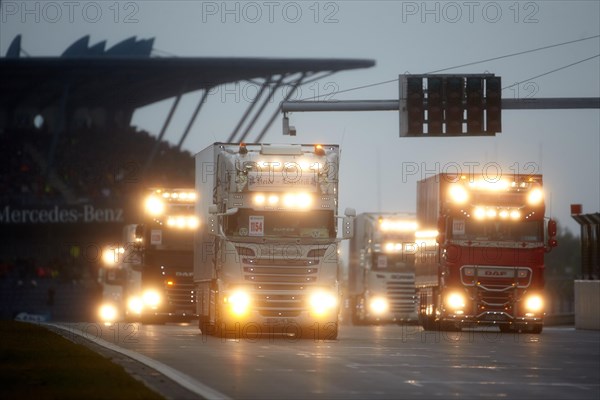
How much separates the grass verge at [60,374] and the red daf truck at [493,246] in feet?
47.5

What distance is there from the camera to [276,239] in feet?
110

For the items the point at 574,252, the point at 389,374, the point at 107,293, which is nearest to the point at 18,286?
the point at 107,293

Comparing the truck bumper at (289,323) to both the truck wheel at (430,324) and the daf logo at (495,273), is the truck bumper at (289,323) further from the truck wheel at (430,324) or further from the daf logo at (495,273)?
the truck wheel at (430,324)

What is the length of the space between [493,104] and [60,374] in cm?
1693

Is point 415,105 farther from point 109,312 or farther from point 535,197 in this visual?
point 109,312

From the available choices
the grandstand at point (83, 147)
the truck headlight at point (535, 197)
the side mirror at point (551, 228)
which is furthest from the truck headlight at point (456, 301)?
the grandstand at point (83, 147)

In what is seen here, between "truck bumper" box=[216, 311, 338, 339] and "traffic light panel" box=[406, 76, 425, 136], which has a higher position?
"traffic light panel" box=[406, 76, 425, 136]

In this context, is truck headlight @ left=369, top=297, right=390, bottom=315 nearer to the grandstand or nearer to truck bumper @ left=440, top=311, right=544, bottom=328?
truck bumper @ left=440, top=311, right=544, bottom=328

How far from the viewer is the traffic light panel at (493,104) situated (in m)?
33.8

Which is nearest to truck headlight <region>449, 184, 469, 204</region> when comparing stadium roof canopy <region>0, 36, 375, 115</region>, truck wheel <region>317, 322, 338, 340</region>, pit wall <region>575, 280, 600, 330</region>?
truck wheel <region>317, 322, 338, 340</region>

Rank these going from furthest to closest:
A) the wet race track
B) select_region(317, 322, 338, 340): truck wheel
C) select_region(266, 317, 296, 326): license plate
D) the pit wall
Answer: the pit wall, select_region(317, 322, 338, 340): truck wheel, select_region(266, 317, 296, 326): license plate, the wet race track

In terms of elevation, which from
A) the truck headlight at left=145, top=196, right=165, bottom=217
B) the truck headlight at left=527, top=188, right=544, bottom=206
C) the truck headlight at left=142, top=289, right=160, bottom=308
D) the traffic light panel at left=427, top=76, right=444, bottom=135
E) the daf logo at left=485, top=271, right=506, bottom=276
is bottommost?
the truck headlight at left=142, top=289, right=160, bottom=308

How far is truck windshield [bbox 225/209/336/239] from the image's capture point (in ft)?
110

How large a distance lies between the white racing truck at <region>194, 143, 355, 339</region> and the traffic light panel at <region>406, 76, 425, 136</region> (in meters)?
1.81
